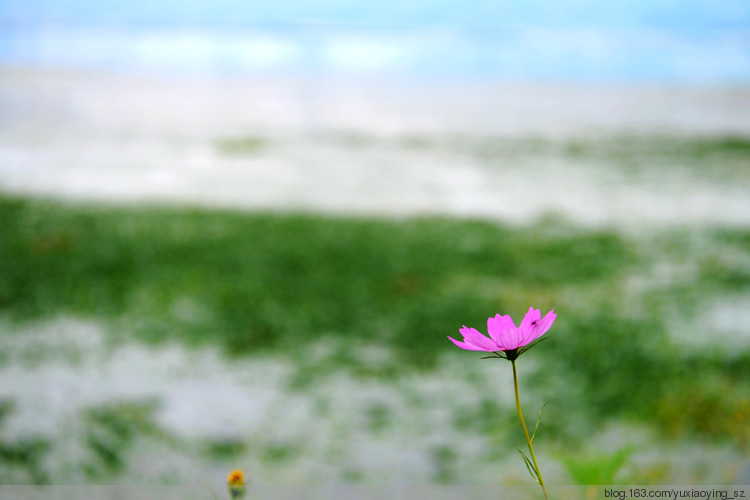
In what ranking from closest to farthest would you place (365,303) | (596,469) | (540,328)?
(540,328) < (596,469) < (365,303)

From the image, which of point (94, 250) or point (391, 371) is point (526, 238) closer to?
point (391, 371)

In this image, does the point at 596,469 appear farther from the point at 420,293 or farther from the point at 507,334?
the point at 420,293

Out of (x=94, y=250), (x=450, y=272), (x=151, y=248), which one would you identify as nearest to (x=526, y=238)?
(x=450, y=272)

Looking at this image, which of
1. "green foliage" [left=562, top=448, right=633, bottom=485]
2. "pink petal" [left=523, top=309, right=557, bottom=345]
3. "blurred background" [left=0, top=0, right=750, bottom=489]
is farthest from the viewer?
"blurred background" [left=0, top=0, right=750, bottom=489]

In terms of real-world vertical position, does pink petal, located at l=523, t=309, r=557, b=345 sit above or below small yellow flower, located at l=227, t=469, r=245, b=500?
above

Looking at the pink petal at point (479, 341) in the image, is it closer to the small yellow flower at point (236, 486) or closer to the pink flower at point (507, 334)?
the pink flower at point (507, 334)

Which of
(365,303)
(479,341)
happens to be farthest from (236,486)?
(365,303)

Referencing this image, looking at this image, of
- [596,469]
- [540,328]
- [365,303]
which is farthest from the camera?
[365,303]

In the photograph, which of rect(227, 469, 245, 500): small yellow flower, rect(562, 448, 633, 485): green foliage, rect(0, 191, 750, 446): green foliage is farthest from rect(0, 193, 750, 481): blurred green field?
rect(227, 469, 245, 500): small yellow flower

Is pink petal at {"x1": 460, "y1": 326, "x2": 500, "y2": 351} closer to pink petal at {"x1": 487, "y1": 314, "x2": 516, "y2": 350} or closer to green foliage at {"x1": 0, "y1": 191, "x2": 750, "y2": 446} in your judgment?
pink petal at {"x1": 487, "y1": 314, "x2": 516, "y2": 350}
